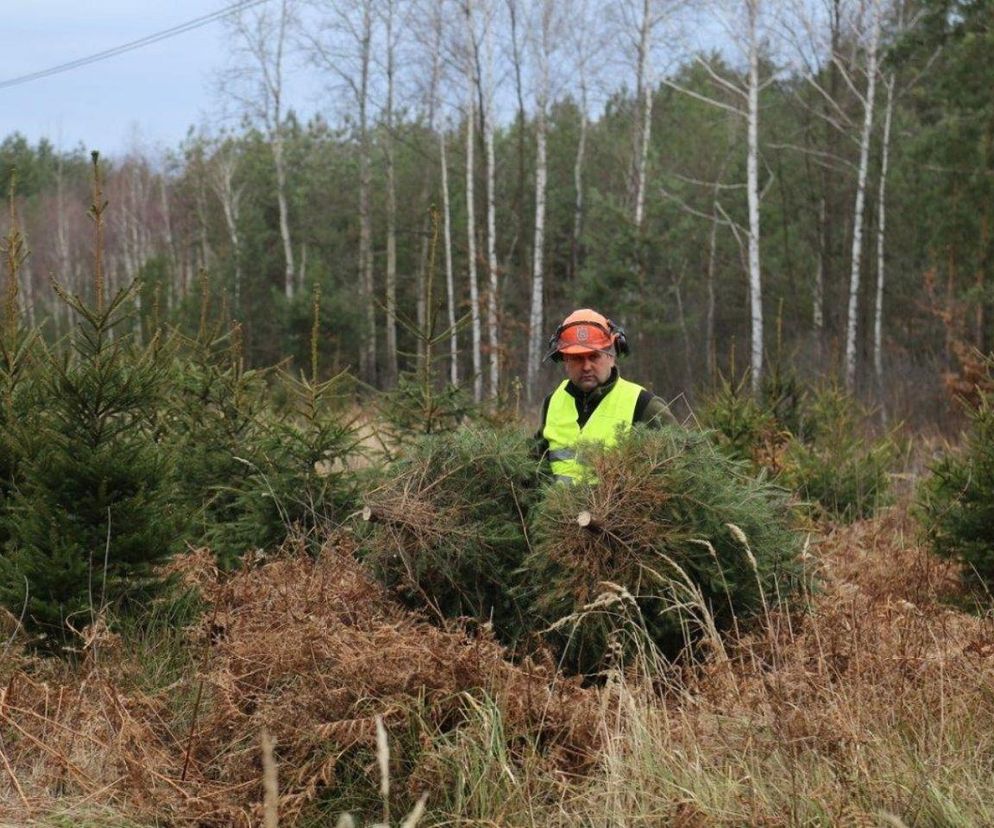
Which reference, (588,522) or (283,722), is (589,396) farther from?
(283,722)

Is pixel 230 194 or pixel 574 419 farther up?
pixel 230 194

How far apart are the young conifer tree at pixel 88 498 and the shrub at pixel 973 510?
13.9 feet

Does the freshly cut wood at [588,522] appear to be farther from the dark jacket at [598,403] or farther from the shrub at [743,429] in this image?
the shrub at [743,429]

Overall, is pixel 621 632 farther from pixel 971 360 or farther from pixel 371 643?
pixel 971 360

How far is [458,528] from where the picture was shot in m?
5.45

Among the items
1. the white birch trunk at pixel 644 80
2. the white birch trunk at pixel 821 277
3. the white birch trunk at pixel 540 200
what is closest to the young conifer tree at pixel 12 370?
the white birch trunk at pixel 540 200

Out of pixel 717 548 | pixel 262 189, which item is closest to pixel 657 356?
pixel 262 189

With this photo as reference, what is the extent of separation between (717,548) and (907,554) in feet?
11.5

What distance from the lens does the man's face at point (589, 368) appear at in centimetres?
603

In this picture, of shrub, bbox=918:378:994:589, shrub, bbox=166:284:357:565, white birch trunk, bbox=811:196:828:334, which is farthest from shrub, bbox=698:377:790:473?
white birch trunk, bbox=811:196:828:334

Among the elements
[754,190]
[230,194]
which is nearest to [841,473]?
[754,190]

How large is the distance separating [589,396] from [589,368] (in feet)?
0.49

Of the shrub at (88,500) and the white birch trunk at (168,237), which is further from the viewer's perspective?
the white birch trunk at (168,237)

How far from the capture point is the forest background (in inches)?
971
